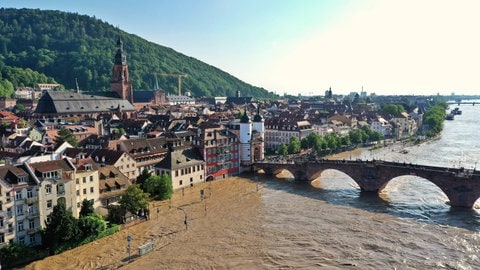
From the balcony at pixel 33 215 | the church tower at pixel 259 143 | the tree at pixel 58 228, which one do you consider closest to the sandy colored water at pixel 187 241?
the tree at pixel 58 228

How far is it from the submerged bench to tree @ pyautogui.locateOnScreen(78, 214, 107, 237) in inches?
247

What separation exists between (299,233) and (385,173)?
82.0ft

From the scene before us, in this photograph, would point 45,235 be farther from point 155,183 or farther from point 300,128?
point 300,128

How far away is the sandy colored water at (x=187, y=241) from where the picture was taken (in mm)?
45125

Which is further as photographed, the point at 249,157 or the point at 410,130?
the point at 410,130

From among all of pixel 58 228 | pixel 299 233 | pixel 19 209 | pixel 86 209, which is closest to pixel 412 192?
pixel 299 233

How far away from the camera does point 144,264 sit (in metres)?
45.2

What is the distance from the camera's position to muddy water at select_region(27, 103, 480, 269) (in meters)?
45.1

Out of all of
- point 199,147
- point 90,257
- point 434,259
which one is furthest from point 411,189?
point 90,257

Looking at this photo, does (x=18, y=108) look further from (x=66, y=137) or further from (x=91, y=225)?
(x=91, y=225)

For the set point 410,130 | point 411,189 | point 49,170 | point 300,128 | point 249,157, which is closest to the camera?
point 49,170

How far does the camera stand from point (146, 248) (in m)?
47.9

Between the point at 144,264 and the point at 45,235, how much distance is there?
1090 centimetres

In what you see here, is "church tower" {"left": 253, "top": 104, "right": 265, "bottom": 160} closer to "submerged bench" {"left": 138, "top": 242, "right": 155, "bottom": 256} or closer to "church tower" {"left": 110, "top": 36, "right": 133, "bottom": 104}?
"submerged bench" {"left": 138, "top": 242, "right": 155, "bottom": 256}
